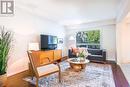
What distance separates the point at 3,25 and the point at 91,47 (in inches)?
200

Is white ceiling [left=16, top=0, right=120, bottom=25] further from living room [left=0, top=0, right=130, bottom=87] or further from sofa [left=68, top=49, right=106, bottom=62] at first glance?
sofa [left=68, top=49, right=106, bottom=62]

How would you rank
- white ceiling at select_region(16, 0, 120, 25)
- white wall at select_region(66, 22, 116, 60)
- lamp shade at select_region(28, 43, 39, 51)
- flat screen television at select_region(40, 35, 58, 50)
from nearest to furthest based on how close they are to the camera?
white ceiling at select_region(16, 0, 120, 25) → lamp shade at select_region(28, 43, 39, 51) → flat screen television at select_region(40, 35, 58, 50) → white wall at select_region(66, 22, 116, 60)

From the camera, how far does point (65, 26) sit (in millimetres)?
7738

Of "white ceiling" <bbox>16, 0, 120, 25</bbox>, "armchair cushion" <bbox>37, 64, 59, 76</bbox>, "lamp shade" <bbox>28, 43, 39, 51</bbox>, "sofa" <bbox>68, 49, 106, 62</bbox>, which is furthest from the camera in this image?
"sofa" <bbox>68, 49, 106, 62</bbox>

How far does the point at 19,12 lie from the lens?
4.04 meters

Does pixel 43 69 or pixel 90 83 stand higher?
pixel 43 69

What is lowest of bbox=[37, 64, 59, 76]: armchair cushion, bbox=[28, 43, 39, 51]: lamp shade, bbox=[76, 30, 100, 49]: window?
bbox=[37, 64, 59, 76]: armchair cushion

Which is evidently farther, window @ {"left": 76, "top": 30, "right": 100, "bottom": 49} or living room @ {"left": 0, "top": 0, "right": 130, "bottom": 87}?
window @ {"left": 76, "top": 30, "right": 100, "bottom": 49}

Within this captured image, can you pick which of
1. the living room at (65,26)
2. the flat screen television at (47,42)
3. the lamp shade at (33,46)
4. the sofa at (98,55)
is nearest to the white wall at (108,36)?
the living room at (65,26)

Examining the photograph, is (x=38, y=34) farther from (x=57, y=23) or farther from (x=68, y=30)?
(x=68, y=30)

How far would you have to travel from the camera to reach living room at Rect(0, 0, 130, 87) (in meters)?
3.47

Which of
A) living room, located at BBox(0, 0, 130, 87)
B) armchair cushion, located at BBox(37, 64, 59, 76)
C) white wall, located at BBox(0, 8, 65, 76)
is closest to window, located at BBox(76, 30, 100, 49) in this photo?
living room, located at BBox(0, 0, 130, 87)

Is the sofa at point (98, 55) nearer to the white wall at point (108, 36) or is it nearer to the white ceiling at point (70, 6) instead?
the white wall at point (108, 36)

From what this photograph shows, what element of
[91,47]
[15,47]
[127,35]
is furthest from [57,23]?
[127,35]
